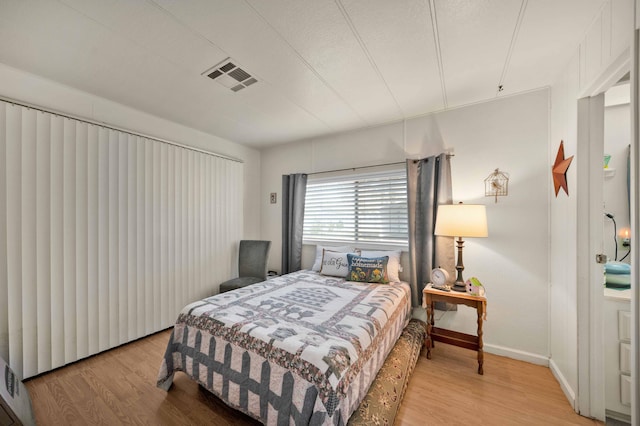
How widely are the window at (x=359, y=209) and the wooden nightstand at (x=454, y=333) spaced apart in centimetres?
80

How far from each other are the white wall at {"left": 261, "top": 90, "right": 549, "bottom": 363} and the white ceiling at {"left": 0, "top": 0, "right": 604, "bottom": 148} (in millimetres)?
247

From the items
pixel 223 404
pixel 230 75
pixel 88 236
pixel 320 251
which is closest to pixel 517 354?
pixel 320 251

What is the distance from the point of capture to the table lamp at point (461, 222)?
2154 mm

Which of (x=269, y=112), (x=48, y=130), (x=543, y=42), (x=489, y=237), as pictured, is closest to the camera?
(x=543, y=42)

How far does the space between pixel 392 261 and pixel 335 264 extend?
67 centimetres

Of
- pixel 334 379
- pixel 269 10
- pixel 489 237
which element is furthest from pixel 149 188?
pixel 489 237

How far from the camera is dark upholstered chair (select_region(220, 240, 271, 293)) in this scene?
11.2 feet

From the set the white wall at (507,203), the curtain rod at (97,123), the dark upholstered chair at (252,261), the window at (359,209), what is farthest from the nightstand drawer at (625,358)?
the curtain rod at (97,123)

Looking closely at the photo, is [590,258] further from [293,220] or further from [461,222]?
[293,220]

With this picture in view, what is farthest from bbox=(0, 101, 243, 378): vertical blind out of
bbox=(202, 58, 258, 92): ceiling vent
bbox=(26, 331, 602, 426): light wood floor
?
bbox=(202, 58, 258, 92): ceiling vent

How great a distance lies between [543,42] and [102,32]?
2.97 metres

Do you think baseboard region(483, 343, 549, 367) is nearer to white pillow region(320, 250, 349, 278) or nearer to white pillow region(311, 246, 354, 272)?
white pillow region(320, 250, 349, 278)

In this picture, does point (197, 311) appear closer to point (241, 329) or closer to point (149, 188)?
point (241, 329)

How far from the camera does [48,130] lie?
2.10 m
